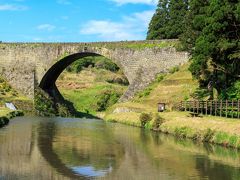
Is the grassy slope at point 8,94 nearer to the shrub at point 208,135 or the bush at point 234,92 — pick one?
the bush at point 234,92

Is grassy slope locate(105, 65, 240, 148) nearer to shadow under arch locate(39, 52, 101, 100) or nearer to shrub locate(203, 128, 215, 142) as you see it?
shrub locate(203, 128, 215, 142)

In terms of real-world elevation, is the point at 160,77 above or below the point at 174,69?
below

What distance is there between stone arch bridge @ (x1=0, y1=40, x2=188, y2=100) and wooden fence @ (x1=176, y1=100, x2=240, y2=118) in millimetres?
20498

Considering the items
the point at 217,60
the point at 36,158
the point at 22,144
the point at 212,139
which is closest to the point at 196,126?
the point at 212,139

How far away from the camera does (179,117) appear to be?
4797 centimetres

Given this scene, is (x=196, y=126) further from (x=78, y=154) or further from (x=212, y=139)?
(x=78, y=154)

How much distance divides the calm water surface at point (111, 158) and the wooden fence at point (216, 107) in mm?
7882

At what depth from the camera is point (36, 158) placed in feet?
90.4

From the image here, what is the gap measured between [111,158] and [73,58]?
5830 cm

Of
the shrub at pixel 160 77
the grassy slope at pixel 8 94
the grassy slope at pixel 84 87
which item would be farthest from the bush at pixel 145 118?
the grassy slope at pixel 84 87

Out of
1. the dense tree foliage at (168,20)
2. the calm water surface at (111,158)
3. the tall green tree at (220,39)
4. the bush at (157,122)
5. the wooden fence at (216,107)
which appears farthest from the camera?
the dense tree foliage at (168,20)

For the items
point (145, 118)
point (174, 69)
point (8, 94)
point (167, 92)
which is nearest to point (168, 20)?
point (174, 69)

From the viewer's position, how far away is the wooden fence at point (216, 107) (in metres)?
46.0

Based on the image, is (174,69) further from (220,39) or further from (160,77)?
(220,39)
